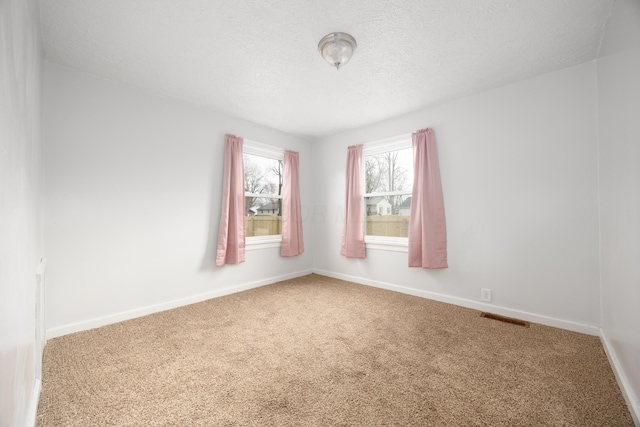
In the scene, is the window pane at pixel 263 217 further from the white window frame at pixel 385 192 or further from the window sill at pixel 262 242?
the white window frame at pixel 385 192

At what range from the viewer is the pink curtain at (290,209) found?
416 centimetres

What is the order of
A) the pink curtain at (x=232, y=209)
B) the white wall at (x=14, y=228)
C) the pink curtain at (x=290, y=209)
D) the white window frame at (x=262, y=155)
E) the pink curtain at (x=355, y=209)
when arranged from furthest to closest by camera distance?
1. the pink curtain at (x=290, y=209)
2. the pink curtain at (x=355, y=209)
3. the white window frame at (x=262, y=155)
4. the pink curtain at (x=232, y=209)
5. the white wall at (x=14, y=228)

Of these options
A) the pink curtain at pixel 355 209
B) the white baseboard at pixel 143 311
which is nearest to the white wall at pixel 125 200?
the white baseboard at pixel 143 311

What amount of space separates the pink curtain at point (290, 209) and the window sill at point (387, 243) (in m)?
1.12

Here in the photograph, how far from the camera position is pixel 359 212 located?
3.94 m

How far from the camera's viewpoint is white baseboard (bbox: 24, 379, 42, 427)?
126cm

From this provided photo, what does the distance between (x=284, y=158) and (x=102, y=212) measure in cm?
240

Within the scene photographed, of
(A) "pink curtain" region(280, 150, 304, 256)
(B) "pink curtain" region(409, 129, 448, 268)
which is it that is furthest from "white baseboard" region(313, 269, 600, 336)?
(A) "pink curtain" region(280, 150, 304, 256)

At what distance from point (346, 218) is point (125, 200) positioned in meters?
2.74

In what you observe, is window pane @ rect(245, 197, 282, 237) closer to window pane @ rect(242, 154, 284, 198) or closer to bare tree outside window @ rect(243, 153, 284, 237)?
bare tree outside window @ rect(243, 153, 284, 237)

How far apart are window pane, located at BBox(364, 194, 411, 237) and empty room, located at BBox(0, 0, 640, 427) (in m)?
0.04

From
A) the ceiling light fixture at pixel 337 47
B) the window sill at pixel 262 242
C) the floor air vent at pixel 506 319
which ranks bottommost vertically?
the floor air vent at pixel 506 319

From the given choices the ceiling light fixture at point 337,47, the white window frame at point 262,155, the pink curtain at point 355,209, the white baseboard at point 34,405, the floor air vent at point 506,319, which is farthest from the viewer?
the pink curtain at point 355,209

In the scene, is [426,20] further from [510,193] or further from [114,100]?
[114,100]
